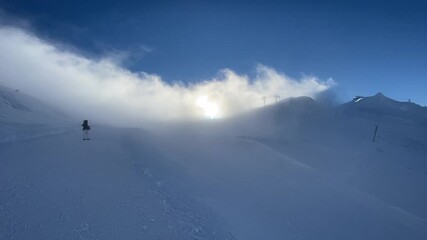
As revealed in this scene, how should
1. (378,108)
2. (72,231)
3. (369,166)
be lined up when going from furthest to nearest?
(378,108) < (369,166) < (72,231)

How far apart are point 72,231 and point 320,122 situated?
13286cm

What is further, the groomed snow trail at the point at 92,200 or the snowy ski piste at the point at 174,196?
the snowy ski piste at the point at 174,196

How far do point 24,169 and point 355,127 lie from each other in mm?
144302

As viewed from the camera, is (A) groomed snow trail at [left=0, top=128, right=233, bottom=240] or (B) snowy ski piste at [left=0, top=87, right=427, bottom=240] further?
Answer: (B) snowy ski piste at [left=0, top=87, right=427, bottom=240]

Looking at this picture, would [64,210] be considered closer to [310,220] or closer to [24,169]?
[24,169]

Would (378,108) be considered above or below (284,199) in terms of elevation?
above

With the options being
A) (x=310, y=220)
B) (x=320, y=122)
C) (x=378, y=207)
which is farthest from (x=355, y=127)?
(x=310, y=220)

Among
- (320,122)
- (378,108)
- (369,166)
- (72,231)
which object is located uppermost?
(378,108)

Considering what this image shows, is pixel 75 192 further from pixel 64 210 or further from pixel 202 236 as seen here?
pixel 202 236

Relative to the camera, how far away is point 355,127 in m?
141

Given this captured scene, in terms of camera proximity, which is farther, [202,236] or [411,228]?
[411,228]

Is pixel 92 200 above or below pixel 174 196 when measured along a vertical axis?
below

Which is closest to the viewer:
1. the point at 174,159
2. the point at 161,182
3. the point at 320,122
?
the point at 161,182

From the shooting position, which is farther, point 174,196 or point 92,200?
point 174,196
